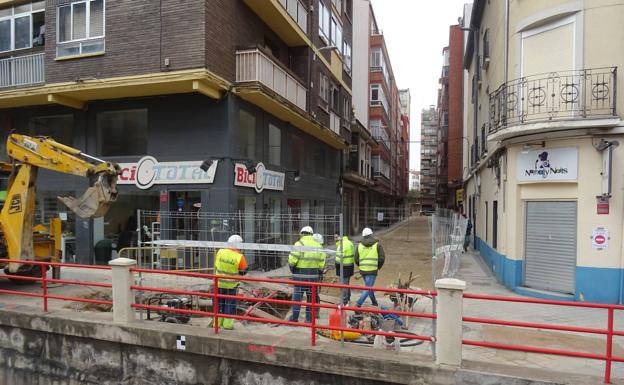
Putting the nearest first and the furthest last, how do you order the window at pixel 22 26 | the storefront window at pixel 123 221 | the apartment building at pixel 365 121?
the storefront window at pixel 123 221
the window at pixel 22 26
the apartment building at pixel 365 121

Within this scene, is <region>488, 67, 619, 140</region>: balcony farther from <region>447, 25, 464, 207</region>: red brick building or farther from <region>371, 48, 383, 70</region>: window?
<region>371, 48, 383, 70</region>: window

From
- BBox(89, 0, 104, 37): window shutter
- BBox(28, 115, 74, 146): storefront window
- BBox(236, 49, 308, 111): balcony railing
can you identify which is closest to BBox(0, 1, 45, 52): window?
BBox(28, 115, 74, 146): storefront window

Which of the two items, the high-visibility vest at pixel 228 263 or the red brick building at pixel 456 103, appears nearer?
the high-visibility vest at pixel 228 263

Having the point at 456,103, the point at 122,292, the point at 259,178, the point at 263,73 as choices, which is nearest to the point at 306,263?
the point at 122,292

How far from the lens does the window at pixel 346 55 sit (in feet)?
81.1

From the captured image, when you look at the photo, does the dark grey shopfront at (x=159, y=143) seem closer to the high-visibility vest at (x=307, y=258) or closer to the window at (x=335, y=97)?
the high-visibility vest at (x=307, y=258)

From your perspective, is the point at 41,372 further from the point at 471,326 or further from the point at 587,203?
the point at 587,203

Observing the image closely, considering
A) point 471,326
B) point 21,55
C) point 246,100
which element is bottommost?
point 471,326

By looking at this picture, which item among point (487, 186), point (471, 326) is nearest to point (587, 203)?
point (471, 326)

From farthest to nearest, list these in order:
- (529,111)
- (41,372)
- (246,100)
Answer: (246,100), (529,111), (41,372)

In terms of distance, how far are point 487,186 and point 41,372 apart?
1426cm

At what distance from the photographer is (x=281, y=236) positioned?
11906mm

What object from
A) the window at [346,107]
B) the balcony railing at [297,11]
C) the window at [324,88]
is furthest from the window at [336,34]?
the balcony railing at [297,11]

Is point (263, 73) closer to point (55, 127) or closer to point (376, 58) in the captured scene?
point (55, 127)
